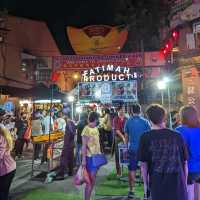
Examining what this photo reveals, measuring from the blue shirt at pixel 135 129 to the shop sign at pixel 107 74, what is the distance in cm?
777

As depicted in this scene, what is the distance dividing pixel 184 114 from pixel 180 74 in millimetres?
11308

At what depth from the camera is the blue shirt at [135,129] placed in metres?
7.58

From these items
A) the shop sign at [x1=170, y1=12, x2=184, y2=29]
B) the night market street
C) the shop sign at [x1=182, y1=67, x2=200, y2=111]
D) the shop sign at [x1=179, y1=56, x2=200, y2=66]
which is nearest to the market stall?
the night market street

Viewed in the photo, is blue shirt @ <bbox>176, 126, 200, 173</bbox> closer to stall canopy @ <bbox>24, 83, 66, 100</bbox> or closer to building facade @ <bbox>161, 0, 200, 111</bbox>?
stall canopy @ <bbox>24, 83, 66, 100</bbox>

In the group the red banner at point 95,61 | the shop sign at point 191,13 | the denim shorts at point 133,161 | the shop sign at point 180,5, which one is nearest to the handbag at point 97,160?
the denim shorts at point 133,161

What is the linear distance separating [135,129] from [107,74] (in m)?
8.47

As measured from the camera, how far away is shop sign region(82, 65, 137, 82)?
51.4 feet

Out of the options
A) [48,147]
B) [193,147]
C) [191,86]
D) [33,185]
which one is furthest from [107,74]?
[193,147]

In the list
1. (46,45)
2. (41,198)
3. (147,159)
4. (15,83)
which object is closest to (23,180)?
(41,198)

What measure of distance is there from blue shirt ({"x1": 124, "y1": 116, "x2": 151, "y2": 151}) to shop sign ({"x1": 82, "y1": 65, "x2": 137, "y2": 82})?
7767mm

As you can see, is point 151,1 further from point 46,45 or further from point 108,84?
point 108,84

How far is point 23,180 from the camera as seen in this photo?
9961 mm

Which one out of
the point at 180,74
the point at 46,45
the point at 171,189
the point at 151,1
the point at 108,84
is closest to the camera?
the point at 171,189

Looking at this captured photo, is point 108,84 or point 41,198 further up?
point 108,84
